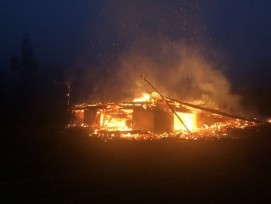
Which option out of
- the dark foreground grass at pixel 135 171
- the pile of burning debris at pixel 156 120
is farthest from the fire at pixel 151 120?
the dark foreground grass at pixel 135 171

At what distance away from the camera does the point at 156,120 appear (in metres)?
24.6

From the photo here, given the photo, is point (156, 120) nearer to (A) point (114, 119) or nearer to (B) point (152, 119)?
(B) point (152, 119)

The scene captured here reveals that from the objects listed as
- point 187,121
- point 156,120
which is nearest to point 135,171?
point 156,120

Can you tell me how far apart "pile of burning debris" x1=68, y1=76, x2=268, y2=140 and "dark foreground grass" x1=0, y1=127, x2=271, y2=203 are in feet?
8.57

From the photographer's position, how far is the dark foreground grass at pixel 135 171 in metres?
9.68

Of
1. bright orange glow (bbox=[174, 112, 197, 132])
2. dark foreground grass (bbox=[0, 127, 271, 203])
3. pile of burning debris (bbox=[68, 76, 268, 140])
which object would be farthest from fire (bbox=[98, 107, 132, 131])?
dark foreground grass (bbox=[0, 127, 271, 203])

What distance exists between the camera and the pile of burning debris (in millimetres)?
23031

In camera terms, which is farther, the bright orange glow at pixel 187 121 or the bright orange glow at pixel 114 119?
the bright orange glow at pixel 114 119

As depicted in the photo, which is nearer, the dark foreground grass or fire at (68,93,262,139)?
the dark foreground grass

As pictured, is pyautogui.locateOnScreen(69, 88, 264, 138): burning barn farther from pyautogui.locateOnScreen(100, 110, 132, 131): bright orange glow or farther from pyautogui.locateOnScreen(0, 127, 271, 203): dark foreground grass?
pyautogui.locateOnScreen(0, 127, 271, 203): dark foreground grass

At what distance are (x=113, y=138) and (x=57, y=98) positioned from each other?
1813 inches

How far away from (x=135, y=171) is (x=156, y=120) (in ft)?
38.9

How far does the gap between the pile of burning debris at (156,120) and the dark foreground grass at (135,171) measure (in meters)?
2.61

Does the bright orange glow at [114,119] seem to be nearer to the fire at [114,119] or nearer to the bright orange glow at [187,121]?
the fire at [114,119]
